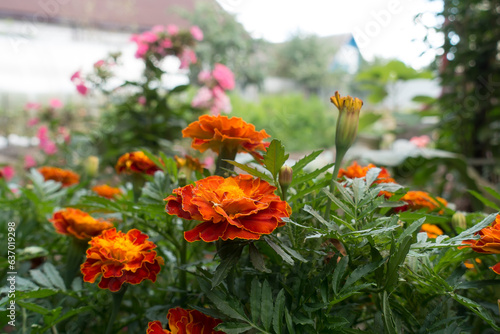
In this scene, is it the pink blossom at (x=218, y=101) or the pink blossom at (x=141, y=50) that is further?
the pink blossom at (x=218, y=101)

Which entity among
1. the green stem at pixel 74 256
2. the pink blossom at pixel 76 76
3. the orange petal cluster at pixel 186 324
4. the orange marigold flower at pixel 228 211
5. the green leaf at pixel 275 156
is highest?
the pink blossom at pixel 76 76

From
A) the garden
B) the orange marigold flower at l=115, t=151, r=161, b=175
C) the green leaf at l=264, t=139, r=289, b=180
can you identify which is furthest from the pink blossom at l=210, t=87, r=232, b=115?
the green leaf at l=264, t=139, r=289, b=180

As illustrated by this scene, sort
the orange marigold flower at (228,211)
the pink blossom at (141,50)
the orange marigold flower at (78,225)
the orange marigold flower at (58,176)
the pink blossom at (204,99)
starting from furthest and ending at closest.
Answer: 1. the pink blossom at (204,99)
2. the pink blossom at (141,50)
3. the orange marigold flower at (58,176)
4. the orange marigold flower at (78,225)
5. the orange marigold flower at (228,211)

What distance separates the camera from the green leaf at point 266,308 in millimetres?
316

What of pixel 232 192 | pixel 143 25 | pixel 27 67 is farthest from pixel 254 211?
pixel 143 25

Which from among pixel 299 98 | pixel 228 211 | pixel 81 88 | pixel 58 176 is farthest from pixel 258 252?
pixel 299 98

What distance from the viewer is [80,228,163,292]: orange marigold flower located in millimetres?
376

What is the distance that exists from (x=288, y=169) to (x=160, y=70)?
3.55ft

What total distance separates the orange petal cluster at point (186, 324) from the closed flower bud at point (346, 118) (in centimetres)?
21

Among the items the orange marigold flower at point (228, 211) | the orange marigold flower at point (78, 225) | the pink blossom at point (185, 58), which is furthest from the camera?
the pink blossom at point (185, 58)

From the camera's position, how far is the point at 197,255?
1.68ft

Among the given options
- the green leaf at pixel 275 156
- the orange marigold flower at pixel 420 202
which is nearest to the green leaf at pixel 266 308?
the green leaf at pixel 275 156

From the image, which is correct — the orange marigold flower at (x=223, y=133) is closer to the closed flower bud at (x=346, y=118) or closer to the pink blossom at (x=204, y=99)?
the closed flower bud at (x=346, y=118)

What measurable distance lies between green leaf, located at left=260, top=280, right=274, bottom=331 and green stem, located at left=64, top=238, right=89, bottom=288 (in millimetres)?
292
